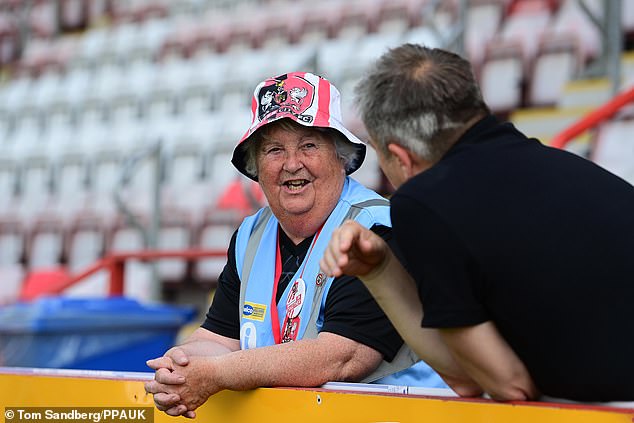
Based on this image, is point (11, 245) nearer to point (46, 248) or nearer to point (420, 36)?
point (46, 248)

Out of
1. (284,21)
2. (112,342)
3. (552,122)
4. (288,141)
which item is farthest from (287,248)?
(284,21)

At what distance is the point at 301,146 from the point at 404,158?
70cm

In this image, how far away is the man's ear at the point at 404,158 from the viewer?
1592mm

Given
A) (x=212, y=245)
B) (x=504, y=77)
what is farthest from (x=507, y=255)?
(x=212, y=245)

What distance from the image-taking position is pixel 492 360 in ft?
4.81

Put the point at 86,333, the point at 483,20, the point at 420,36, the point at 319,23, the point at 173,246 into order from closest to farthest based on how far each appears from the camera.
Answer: the point at 86,333, the point at 173,246, the point at 420,36, the point at 483,20, the point at 319,23

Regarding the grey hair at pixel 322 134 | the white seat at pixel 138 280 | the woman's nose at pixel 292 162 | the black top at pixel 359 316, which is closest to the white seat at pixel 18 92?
the white seat at pixel 138 280

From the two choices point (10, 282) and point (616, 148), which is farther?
point (10, 282)

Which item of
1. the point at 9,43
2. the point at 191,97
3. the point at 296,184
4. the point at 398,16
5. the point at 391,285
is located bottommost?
the point at 391,285

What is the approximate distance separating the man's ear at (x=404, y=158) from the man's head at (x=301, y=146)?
61 cm

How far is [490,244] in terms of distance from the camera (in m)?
1.44

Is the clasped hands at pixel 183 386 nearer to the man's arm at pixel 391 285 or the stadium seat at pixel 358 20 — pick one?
the man's arm at pixel 391 285

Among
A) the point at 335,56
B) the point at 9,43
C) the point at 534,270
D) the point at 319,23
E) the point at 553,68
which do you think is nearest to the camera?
the point at 534,270

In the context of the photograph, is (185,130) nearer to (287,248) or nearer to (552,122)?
(552,122)
